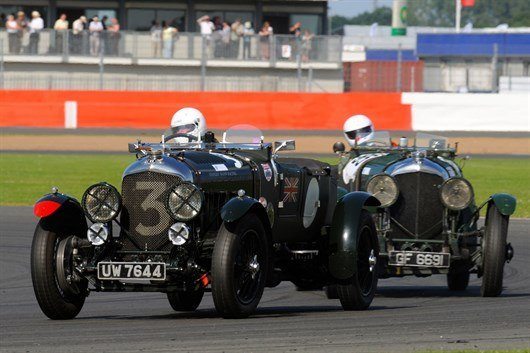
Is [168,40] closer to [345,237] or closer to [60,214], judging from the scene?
[345,237]

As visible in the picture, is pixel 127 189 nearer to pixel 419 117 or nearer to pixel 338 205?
pixel 338 205

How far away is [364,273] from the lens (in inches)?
361

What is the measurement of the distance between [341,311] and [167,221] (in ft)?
5.25

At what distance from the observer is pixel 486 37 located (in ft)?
198

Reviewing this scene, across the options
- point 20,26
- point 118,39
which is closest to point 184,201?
point 118,39

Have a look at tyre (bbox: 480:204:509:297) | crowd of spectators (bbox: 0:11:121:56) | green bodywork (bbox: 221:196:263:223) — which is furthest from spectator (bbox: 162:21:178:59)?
green bodywork (bbox: 221:196:263:223)

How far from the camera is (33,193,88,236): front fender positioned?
8211mm

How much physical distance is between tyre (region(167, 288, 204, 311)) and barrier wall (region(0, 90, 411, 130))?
75.5 ft

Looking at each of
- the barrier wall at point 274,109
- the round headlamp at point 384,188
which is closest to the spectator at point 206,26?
the barrier wall at point 274,109

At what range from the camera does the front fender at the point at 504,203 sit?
10.2 metres

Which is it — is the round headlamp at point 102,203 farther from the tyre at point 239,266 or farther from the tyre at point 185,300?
the tyre at point 185,300

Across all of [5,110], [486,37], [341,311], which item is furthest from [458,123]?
[486,37]

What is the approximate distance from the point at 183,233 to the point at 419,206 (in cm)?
345

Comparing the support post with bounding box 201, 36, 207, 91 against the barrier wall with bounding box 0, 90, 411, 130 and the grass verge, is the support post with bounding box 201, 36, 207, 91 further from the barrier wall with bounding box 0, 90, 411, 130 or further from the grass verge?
the grass verge
